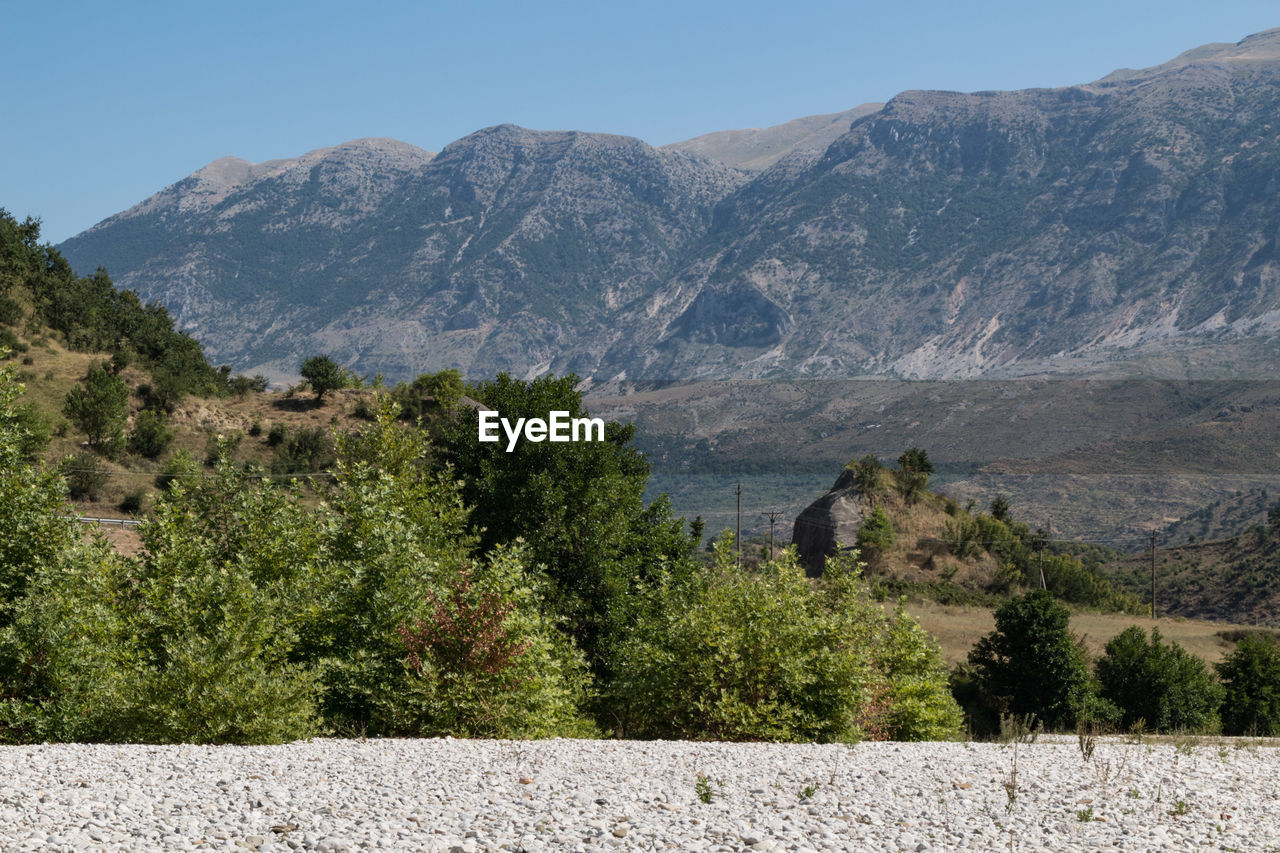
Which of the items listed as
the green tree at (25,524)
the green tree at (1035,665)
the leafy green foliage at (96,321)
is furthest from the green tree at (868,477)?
the green tree at (25,524)

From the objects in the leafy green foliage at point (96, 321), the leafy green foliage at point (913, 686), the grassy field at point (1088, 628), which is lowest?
the grassy field at point (1088, 628)

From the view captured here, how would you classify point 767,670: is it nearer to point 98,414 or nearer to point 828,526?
point 98,414

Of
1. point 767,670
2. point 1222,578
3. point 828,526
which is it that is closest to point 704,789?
point 767,670

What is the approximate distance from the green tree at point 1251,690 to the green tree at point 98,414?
47.6 m

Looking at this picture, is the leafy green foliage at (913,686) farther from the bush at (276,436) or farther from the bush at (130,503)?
the bush at (276,436)

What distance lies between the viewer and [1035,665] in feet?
122

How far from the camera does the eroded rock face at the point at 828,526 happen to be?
255 ft

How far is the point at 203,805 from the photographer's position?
389 inches

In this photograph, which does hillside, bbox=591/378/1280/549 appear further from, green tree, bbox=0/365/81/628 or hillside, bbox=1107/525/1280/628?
green tree, bbox=0/365/81/628

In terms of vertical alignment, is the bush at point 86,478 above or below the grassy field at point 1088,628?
above

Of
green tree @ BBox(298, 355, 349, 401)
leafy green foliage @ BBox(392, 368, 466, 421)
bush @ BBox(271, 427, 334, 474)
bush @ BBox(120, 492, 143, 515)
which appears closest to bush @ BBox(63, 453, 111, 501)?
bush @ BBox(120, 492, 143, 515)

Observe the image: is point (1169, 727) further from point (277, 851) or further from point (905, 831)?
point (277, 851)

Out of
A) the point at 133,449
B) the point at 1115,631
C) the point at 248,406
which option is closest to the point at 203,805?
the point at 133,449

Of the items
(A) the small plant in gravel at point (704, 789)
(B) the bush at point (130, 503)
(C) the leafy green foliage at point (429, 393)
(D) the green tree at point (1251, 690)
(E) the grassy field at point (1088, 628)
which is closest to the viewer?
(A) the small plant in gravel at point (704, 789)
